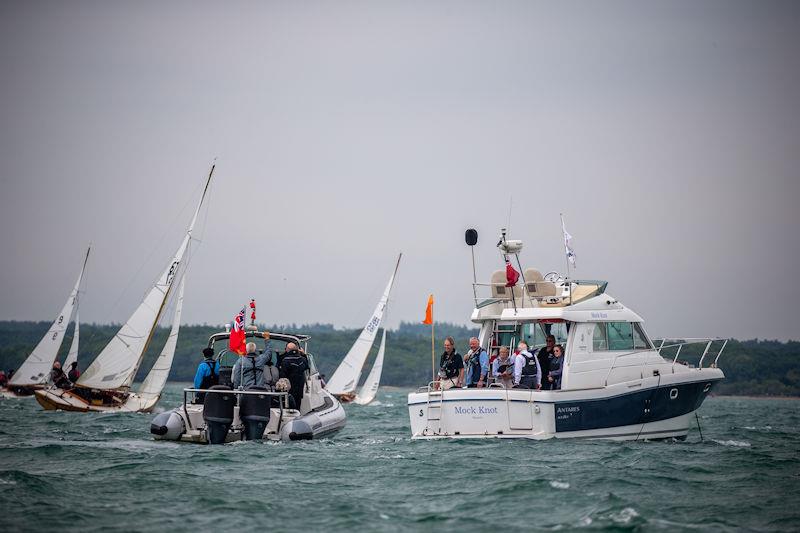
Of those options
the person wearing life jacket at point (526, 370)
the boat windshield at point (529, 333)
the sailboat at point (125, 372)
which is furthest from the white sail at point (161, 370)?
the person wearing life jacket at point (526, 370)

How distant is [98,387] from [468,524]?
2903cm

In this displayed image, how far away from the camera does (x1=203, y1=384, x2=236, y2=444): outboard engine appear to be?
19.7m

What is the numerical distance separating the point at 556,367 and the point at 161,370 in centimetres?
2427

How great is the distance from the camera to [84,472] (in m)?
15.8

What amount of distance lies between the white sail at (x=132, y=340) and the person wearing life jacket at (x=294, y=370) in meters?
18.3

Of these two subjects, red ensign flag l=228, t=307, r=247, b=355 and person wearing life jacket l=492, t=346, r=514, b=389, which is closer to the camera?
red ensign flag l=228, t=307, r=247, b=355

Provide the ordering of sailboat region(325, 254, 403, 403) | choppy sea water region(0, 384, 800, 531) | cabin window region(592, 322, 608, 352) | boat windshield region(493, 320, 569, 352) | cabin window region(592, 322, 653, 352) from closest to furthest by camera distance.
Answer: choppy sea water region(0, 384, 800, 531) < cabin window region(592, 322, 608, 352) < cabin window region(592, 322, 653, 352) < boat windshield region(493, 320, 569, 352) < sailboat region(325, 254, 403, 403)

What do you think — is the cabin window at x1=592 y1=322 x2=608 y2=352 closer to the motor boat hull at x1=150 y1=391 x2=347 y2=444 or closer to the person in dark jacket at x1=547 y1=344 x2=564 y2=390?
the person in dark jacket at x1=547 y1=344 x2=564 y2=390

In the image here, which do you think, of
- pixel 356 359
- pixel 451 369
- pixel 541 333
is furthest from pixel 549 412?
pixel 356 359

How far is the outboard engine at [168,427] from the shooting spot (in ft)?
66.6

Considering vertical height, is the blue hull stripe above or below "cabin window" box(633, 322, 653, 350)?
below

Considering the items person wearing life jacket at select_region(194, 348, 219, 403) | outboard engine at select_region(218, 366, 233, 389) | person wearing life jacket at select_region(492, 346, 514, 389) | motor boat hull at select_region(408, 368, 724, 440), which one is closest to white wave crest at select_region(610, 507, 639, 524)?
motor boat hull at select_region(408, 368, 724, 440)

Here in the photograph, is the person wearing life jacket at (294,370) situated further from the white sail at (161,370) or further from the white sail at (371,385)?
the white sail at (371,385)

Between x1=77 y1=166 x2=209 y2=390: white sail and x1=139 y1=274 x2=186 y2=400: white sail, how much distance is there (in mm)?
790
